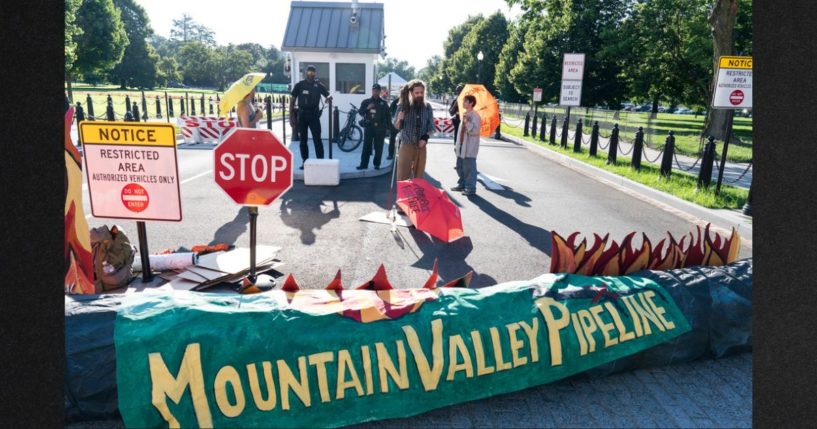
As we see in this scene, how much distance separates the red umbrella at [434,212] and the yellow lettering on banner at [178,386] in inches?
169

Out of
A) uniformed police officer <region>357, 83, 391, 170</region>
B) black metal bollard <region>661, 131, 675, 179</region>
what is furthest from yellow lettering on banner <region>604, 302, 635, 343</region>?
black metal bollard <region>661, 131, 675, 179</region>

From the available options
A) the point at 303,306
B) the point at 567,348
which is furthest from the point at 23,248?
the point at 567,348

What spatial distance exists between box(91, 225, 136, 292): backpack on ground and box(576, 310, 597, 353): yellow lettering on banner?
12.4ft

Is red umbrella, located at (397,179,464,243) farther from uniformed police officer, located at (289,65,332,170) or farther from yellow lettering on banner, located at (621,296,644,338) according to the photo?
uniformed police officer, located at (289,65,332,170)

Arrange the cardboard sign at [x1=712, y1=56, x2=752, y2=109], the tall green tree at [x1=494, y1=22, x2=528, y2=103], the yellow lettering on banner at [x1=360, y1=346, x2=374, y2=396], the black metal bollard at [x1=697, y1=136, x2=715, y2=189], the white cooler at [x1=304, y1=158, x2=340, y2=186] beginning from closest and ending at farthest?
1. the yellow lettering on banner at [x1=360, y1=346, x2=374, y2=396]
2. the cardboard sign at [x1=712, y1=56, x2=752, y2=109]
3. the white cooler at [x1=304, y1=158, x2=340, y2=186]
4. the black metal bollard at [x1=697, y1=136, x2=715, y2=189]
5. the tall green tree at [x1=494, y1=22, x2=528, y2=103]

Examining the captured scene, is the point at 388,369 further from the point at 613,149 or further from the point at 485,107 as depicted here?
the point at 613,149

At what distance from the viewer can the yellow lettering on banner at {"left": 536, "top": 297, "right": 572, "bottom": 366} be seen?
329cm

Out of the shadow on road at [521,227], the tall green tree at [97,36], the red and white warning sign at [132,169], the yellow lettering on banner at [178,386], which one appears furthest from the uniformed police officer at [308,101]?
the tall green tree at [97,36]

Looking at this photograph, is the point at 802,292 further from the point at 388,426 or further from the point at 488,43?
the point at 488,43

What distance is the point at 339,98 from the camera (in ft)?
59.8

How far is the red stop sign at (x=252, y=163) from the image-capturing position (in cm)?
463

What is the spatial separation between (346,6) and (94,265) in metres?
16.5

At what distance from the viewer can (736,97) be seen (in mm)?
9570

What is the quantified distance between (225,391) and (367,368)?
73cm
